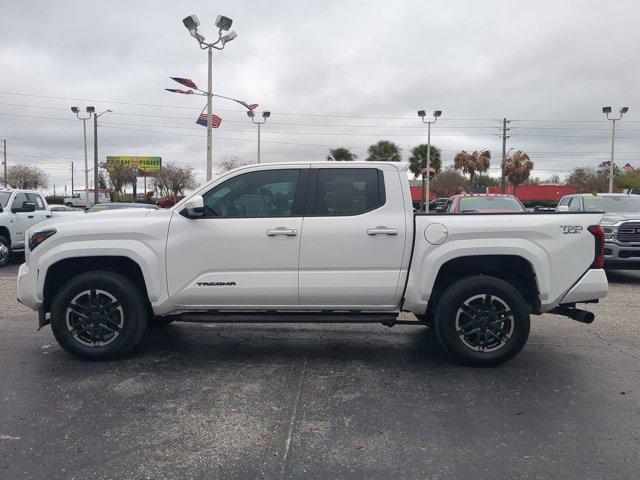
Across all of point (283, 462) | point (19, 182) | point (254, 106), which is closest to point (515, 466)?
point (283, 462)

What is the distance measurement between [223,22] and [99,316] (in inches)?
686

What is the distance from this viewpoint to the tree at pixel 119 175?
227 ft

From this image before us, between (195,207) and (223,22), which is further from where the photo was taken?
(223,22)

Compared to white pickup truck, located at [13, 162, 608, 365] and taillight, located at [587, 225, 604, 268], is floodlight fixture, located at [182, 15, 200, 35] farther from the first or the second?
taillight, located at [587, 225, 604, 268]

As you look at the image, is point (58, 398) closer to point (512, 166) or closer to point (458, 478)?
point (458, 478)

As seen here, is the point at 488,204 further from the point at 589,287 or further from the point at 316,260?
the point at 316,260

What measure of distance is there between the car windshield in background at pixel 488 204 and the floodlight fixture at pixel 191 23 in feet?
41.9

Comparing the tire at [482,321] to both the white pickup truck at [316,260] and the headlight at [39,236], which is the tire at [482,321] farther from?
the headlight at [39,236]

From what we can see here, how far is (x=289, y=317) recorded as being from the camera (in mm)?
5133

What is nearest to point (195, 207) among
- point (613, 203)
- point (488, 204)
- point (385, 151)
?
point (488, 204)

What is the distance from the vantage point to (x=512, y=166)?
60.6m

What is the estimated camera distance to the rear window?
5.07 metres

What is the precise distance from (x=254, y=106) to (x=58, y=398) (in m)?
21.3

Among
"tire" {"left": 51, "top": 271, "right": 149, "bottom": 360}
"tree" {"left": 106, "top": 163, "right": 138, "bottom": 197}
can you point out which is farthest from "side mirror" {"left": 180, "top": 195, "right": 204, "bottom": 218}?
"tree" {"left": 106, "top": 163, "right": 138, "bottom": 197}
